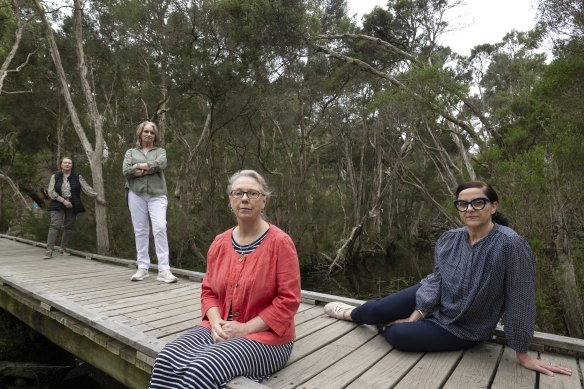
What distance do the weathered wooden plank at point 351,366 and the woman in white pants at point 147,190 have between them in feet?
10.1

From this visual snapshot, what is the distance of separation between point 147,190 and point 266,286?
326 centimetres

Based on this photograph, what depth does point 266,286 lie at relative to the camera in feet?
7.50

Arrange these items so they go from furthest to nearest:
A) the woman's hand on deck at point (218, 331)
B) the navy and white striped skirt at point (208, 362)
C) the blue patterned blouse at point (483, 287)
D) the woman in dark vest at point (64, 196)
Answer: the woman in dark vest at point (64, 196)
the blue patterned blouse at point (483, 287)
the woman's hand on deck at point (218, 331)
the navy and white striped skirt at point (208, 362)

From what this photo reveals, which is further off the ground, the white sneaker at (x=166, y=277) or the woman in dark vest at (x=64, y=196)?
the woman in dark vest at (x=64, y=196)

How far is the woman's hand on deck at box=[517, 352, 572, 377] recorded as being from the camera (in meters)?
2.32

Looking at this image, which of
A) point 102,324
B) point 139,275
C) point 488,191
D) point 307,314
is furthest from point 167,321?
point 488,191

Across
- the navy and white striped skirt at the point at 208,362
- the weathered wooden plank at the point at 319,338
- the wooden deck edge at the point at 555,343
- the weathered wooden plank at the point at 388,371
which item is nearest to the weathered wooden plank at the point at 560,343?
the wooden deck edge at the point at 555,343

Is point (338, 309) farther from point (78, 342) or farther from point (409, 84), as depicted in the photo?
point (409, 84)

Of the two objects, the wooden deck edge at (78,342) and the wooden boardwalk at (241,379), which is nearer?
the wooden boardwalk at (241,379)

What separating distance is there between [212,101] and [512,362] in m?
11.8

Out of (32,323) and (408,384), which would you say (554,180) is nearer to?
(408,384)

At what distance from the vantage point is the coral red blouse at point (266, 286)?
226 cm

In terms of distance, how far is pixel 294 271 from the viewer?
2.30m

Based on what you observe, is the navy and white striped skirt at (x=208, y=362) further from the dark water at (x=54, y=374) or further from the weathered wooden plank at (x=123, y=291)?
the dark water at (x=54, y=374)
